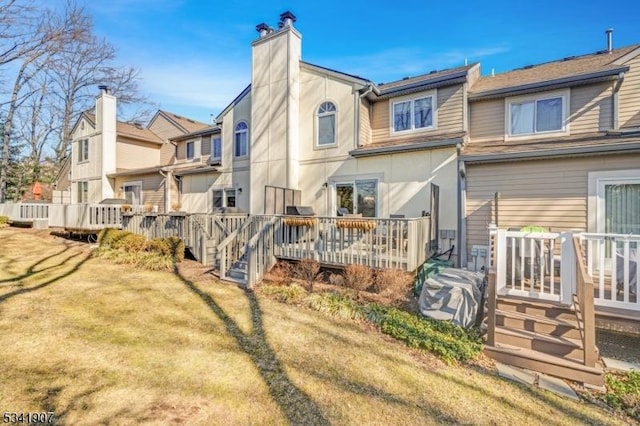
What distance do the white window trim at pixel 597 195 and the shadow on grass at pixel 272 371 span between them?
26.2ft

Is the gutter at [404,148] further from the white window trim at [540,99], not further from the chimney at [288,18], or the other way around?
the chimney at [288,18]

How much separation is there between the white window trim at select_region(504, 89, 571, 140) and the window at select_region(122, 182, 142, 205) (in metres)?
17.9

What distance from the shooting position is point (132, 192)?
18062mm

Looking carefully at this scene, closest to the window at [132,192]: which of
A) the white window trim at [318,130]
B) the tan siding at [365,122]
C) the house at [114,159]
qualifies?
the house at [114,159]

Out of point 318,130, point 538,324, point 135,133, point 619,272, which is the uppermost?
point 135,133

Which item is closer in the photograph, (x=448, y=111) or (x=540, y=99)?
(x=540, y=99)

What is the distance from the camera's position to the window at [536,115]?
8.61 meters

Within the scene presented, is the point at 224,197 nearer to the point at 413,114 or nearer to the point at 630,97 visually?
the point at 413,114

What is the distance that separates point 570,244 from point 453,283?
1.96 metres

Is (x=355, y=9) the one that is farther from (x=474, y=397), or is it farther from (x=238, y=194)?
(x=474, y=397)

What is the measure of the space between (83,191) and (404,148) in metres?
20.6

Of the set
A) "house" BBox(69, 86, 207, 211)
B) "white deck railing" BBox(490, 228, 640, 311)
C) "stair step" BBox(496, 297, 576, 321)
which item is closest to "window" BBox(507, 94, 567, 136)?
"white deck railing" BBox(490, 228, 640, 311)

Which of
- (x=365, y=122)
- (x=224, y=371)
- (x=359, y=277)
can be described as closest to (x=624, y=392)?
(x=359, y=277)

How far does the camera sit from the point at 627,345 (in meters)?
5.20
